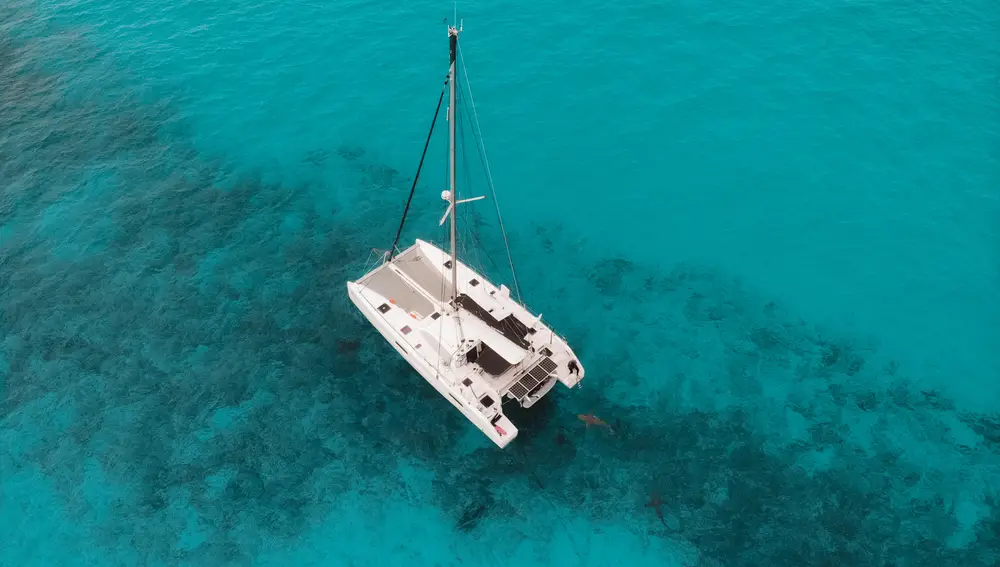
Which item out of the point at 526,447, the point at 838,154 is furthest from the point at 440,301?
the point at 838,154

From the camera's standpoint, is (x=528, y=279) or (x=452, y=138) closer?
(x=452, y=138)

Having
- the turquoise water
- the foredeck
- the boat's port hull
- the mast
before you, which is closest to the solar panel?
the foredeck

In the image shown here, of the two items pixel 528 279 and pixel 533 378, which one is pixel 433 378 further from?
pixel 528 279

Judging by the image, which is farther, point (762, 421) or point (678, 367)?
point (678, 367)

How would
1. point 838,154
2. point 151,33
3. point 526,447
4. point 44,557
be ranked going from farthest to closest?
point 151,33 < point 838,154 < point 526,447 < point 44,557

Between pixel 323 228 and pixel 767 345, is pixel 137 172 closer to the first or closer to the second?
pixel 323 228

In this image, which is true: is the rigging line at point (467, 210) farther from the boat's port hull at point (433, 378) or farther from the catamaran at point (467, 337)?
the boat's port hull at point (433, 378)

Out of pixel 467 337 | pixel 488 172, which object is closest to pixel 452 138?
pixel 467 337
